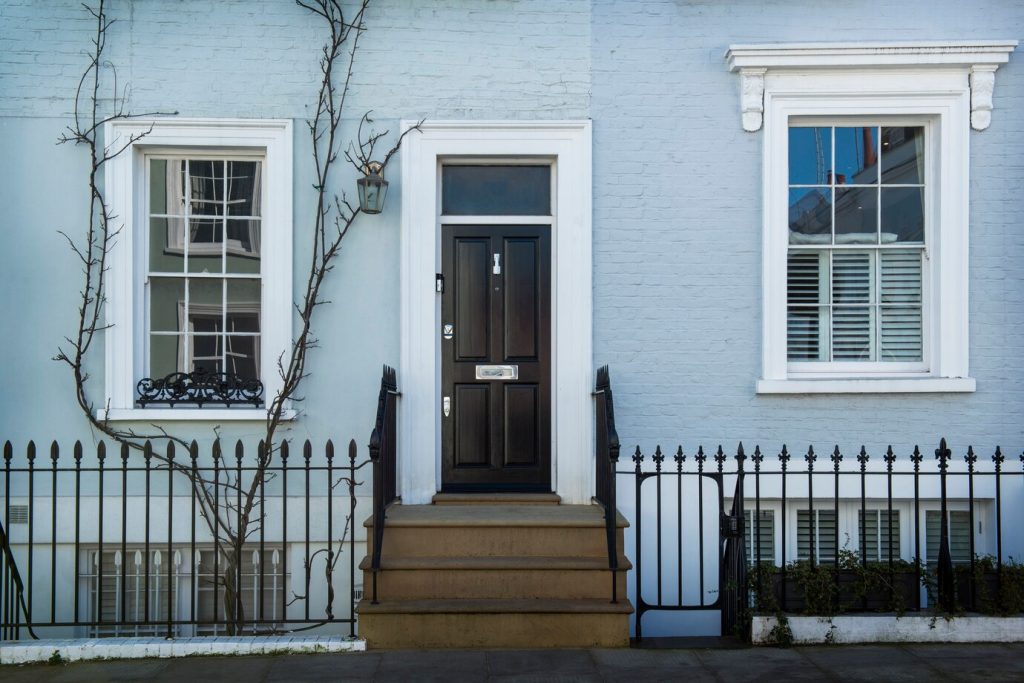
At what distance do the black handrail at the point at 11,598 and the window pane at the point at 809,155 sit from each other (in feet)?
20.4

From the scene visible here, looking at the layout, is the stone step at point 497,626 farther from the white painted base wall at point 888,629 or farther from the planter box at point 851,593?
the planter box at point 851,593

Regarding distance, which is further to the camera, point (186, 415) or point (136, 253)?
point (136, 253)

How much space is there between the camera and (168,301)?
7590mm

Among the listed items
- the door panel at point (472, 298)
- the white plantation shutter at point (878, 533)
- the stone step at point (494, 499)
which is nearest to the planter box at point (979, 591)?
the white plantation shutter at point (878, 533)

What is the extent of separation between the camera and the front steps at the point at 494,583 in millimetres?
6184

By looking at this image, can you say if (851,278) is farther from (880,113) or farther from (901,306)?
(880,113)

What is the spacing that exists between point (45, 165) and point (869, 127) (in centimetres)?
615

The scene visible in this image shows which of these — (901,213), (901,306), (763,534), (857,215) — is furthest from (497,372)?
(901,213)

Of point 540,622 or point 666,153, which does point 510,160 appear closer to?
point 666,153

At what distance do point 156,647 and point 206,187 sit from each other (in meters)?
3.38

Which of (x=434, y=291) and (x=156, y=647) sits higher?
(x=434, y=291)

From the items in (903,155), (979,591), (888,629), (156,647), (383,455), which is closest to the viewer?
(156,647)

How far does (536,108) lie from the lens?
24.6ft

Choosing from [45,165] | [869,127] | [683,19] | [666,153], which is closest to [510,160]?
[666,153]
